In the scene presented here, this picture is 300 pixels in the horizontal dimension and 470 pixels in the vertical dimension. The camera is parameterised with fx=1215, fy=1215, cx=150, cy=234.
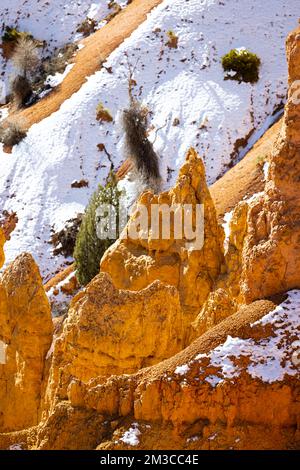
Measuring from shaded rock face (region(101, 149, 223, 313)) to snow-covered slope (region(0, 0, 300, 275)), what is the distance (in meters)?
17.9

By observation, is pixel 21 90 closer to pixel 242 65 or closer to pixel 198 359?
pixel 242 65

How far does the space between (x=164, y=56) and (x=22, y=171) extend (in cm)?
857

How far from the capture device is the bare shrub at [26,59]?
2297 inches

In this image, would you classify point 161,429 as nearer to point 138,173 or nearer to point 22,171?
point 138,173

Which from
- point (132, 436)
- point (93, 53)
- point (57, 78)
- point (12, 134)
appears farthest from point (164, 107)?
point (132, 436)

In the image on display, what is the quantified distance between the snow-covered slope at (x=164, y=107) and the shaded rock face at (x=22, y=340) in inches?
789

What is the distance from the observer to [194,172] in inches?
1022

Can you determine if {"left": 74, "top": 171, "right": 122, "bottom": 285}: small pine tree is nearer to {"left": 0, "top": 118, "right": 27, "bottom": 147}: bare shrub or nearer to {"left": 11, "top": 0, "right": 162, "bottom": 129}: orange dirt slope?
{"left": 0, "top": 118, "right": 27, "bottom": 147}: bare shrub

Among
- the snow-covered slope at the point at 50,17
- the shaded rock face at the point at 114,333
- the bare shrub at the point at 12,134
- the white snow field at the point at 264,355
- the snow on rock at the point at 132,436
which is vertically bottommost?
the bare shrub at the point at 12,134

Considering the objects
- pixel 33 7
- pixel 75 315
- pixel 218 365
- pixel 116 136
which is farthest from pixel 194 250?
pixel 33 7

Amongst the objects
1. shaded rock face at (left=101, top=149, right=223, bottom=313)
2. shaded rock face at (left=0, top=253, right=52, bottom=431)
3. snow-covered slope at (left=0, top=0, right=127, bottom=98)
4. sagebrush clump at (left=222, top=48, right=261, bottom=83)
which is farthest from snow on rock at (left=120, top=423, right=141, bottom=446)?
snow-covered slope at (left=0, top=0, right=127, bottom=98)

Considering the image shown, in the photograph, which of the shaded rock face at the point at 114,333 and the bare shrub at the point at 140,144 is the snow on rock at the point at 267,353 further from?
the bare shrub at the point at 140,144

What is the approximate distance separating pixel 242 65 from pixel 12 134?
10290 mm

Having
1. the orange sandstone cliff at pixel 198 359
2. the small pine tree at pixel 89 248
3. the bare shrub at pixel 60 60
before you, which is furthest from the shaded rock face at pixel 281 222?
the bare shrub at pixel 60 60
